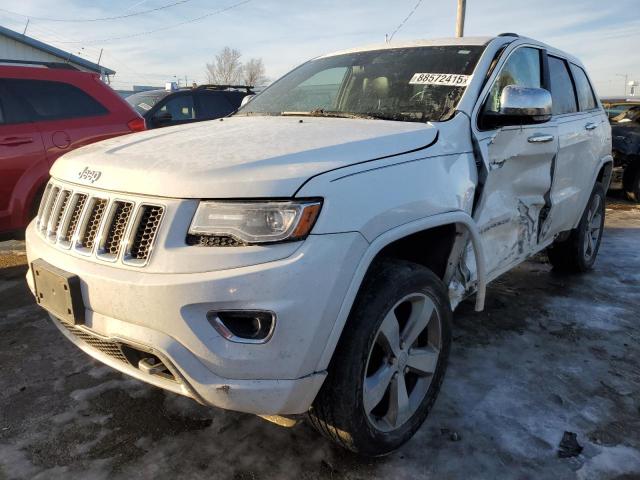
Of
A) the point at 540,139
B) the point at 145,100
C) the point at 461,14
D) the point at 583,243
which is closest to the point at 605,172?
the point at 583,243

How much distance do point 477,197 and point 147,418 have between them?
6.44 feet

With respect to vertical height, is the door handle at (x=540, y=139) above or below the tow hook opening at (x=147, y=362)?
above

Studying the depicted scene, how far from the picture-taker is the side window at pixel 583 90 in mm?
4297

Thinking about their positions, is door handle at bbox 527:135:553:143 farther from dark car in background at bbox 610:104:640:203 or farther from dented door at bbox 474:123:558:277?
dark car in background at bbox 610:104:640:203

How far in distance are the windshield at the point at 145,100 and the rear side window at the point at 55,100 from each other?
2665mm

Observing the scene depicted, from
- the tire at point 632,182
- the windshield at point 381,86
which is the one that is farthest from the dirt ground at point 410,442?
the tire at point 632,182

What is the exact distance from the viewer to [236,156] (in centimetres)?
198

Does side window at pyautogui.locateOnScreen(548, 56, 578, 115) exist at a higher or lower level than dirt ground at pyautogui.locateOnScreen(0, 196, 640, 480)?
higher

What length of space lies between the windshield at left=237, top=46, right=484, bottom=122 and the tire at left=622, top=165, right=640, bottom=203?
802 cm

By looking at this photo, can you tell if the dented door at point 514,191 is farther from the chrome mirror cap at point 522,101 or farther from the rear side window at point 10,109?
the rear side window at point 10,109

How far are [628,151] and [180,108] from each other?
7558 mm

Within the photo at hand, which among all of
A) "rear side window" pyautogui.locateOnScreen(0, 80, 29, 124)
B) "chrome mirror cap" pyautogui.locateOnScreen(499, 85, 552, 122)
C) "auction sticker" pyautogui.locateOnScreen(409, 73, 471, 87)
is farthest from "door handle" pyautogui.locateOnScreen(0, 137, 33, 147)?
"chrome mirror cap" pyautogui.locateOnScreen(499, 85, 552, 122)

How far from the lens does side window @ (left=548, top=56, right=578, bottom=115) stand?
3781 mm

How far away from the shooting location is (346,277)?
1.83 m
